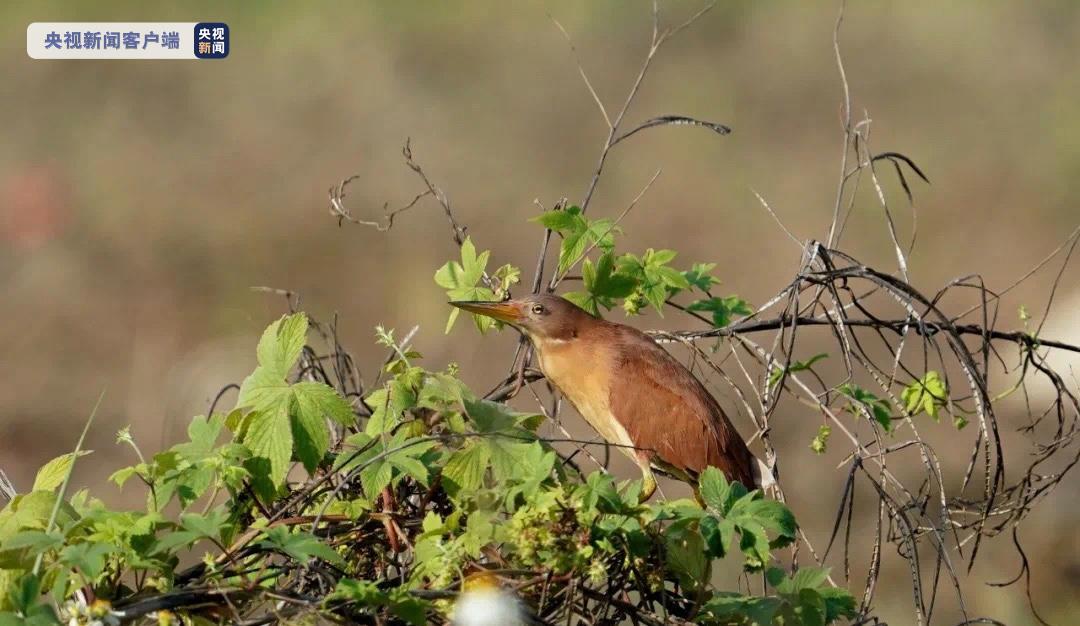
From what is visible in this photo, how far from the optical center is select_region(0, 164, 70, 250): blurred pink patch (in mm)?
8430

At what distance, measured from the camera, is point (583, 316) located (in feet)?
13.1

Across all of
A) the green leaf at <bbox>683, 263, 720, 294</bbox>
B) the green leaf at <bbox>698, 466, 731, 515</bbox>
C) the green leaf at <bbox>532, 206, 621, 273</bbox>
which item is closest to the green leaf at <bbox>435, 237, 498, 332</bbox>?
the green leaf at <bbox>532, 206, 621, 273</bbox>

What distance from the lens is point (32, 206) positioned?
8672 millimetres

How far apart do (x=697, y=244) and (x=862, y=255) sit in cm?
111

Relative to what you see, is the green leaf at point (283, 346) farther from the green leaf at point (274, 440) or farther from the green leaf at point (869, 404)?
the green leaf at point (869, 404)

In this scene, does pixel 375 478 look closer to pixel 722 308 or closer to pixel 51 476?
pixel 51 476

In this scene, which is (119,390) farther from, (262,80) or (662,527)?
(662,527)

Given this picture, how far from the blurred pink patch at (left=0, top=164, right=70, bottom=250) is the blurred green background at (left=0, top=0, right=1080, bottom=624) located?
0.7 inches

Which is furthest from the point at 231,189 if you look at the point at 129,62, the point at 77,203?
the point at 129,62

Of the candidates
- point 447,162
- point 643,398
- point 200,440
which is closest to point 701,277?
point 643,398

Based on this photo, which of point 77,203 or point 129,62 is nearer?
point 77,203

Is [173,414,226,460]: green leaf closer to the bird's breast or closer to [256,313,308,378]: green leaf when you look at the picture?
[256,313,308,378]: green leaf

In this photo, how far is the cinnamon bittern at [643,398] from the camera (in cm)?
393

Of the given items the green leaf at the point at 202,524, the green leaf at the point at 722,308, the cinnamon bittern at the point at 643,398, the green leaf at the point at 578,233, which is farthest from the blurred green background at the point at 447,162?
the green leaf at the point at 202,524
